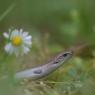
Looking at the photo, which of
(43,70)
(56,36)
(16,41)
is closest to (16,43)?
(16,41)

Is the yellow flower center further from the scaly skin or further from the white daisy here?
the scaly skin

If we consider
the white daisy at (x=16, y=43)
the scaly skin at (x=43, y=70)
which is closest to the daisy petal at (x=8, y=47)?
the white daisy at (x=16, y=43)

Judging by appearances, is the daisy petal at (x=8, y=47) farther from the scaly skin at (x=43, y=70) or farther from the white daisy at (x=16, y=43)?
the scaly skin at (x=43, y=70)

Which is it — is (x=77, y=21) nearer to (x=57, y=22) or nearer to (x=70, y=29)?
(x=70, y=29)

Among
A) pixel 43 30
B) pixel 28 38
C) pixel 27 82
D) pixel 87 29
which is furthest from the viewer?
pixel 43 30

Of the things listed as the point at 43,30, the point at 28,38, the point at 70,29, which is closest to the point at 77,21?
the point at 70,29
